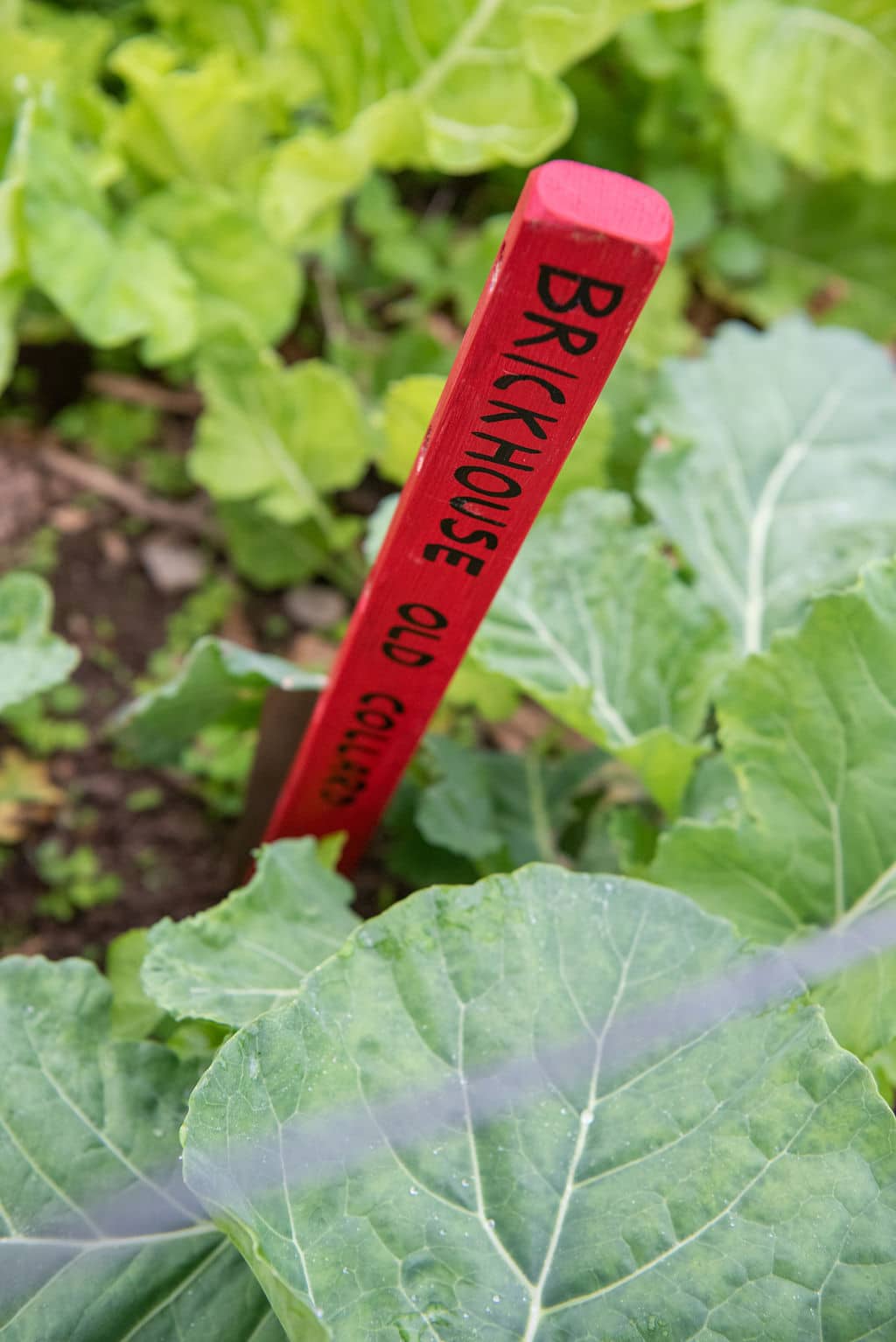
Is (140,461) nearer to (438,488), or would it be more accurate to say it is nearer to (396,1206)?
(438,488)

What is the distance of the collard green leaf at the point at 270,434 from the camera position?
161 cm

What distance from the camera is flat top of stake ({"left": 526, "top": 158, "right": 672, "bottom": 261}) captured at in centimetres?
62

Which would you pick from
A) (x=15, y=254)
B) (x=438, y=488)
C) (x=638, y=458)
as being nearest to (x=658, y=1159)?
(x=438, y=488)

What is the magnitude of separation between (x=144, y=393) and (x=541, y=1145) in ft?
5.00

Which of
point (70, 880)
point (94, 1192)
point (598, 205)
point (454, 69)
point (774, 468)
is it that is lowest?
point (70, 880)

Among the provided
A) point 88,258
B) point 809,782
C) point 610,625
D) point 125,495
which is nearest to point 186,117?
point 88,258

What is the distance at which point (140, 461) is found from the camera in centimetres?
187

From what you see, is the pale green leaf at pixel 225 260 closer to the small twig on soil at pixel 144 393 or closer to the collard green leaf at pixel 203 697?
the small twig on soil at pixel 144 393

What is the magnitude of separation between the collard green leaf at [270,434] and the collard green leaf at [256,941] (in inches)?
28.4

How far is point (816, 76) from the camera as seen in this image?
192 centimetres

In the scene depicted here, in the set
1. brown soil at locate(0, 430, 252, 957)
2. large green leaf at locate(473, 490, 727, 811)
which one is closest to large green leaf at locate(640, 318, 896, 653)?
large green leaf at locate(473, 490, 727, 811)

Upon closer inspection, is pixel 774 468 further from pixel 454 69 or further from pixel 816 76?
pixel 816 76

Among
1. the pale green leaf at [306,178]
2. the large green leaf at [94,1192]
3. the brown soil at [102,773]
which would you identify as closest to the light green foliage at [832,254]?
the pale green leaf at [306,178]

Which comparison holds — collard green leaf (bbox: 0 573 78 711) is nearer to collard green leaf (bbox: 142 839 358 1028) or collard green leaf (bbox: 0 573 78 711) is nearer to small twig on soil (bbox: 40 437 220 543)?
collard green leaf (bbox: 142 839 358 1028)
